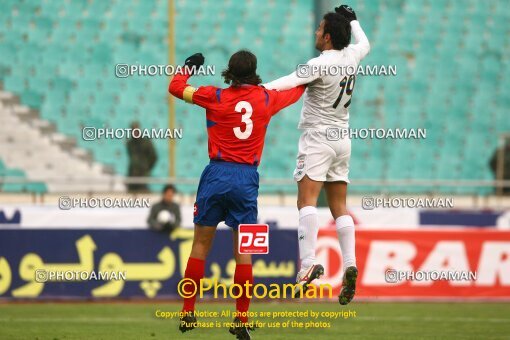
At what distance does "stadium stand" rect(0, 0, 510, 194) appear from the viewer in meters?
20.1

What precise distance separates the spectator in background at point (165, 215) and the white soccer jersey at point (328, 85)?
4.87 metres

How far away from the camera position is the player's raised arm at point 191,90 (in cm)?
809

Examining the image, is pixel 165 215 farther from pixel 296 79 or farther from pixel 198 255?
pixel 296 79

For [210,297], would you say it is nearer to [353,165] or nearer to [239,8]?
[353,165]

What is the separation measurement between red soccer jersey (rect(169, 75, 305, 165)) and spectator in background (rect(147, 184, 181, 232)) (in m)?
5.22

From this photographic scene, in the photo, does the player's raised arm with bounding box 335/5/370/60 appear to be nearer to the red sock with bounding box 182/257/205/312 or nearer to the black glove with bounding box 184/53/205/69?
the black glove with bounding box 184/53/205/69

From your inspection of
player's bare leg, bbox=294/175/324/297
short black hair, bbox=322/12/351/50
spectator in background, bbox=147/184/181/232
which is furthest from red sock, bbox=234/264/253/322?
spectator in background, bbox=147/184/181/232

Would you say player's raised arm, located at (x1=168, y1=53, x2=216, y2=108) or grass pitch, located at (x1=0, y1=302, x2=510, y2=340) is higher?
player's raised arm, located at (x1=168, y1=53, x2=216, y2=108)

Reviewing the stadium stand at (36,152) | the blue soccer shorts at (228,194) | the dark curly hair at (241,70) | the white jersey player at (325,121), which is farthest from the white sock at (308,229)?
the stadium stand at (36,152)

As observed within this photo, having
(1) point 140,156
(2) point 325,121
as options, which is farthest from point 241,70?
(1) point 140,156

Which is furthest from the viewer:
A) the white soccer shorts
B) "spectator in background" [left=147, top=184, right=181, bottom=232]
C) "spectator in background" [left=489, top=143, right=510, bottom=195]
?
"spectator in background" [left=489, top=143, right=510, bottom=195]

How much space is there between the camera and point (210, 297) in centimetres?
1313

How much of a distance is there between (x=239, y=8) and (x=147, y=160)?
16.5 feet

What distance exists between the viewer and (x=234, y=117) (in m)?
8.07
